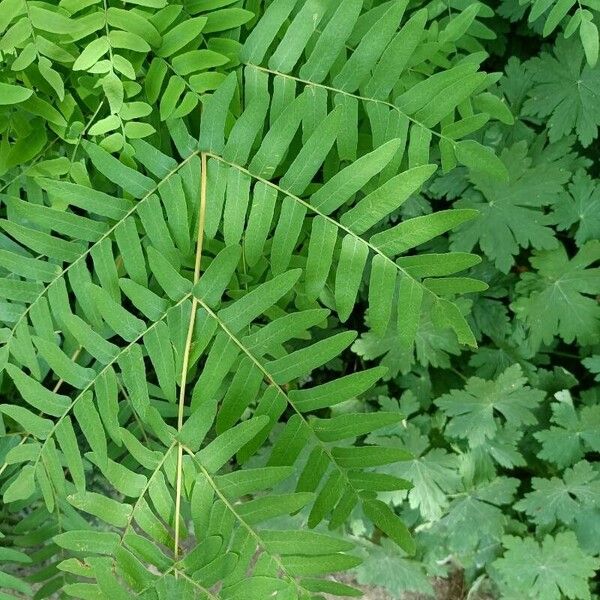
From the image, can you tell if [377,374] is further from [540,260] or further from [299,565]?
[540,260]

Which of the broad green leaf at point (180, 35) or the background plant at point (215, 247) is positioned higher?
the broad green leaf at point (180, 35)

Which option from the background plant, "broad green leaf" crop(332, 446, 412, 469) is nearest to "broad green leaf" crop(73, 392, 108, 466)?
the background plant

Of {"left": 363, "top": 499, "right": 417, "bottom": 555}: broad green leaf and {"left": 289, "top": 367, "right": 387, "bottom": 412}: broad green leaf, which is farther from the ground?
{"left": 289, "top": 367, "right": 387, "bottom": 412}: broad green leaf

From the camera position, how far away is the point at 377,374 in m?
1.27

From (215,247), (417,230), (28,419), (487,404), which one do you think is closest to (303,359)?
(417,230)

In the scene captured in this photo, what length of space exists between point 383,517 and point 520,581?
47.7 inches

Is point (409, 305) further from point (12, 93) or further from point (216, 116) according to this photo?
point (12, 93)

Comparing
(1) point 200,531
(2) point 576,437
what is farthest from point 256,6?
(2) point 576,437

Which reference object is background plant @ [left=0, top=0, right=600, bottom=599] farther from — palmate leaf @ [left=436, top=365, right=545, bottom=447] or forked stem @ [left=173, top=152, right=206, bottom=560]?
palmate leaf @ [left=436, top=365, right=545, bottom=447]

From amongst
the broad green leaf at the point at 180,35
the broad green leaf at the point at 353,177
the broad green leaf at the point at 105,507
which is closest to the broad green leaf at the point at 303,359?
the broad green leaf at the point at 353,177

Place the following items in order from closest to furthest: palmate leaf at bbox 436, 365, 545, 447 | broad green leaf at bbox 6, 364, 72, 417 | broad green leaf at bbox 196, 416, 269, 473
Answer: broad green leaf at bbox 196, 416, 269, 473 < broad green leaf at bbox 6, 364, 72, 417 < palmate leaf at bbox 436, 365, 545, 447

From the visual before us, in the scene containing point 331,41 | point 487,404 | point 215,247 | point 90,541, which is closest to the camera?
point 90,541

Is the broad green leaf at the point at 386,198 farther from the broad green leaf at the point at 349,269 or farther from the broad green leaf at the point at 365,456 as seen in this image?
the broad green leaf at the point at 365,456

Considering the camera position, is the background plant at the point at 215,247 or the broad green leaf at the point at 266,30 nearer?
the background plant at the point at 215,247
